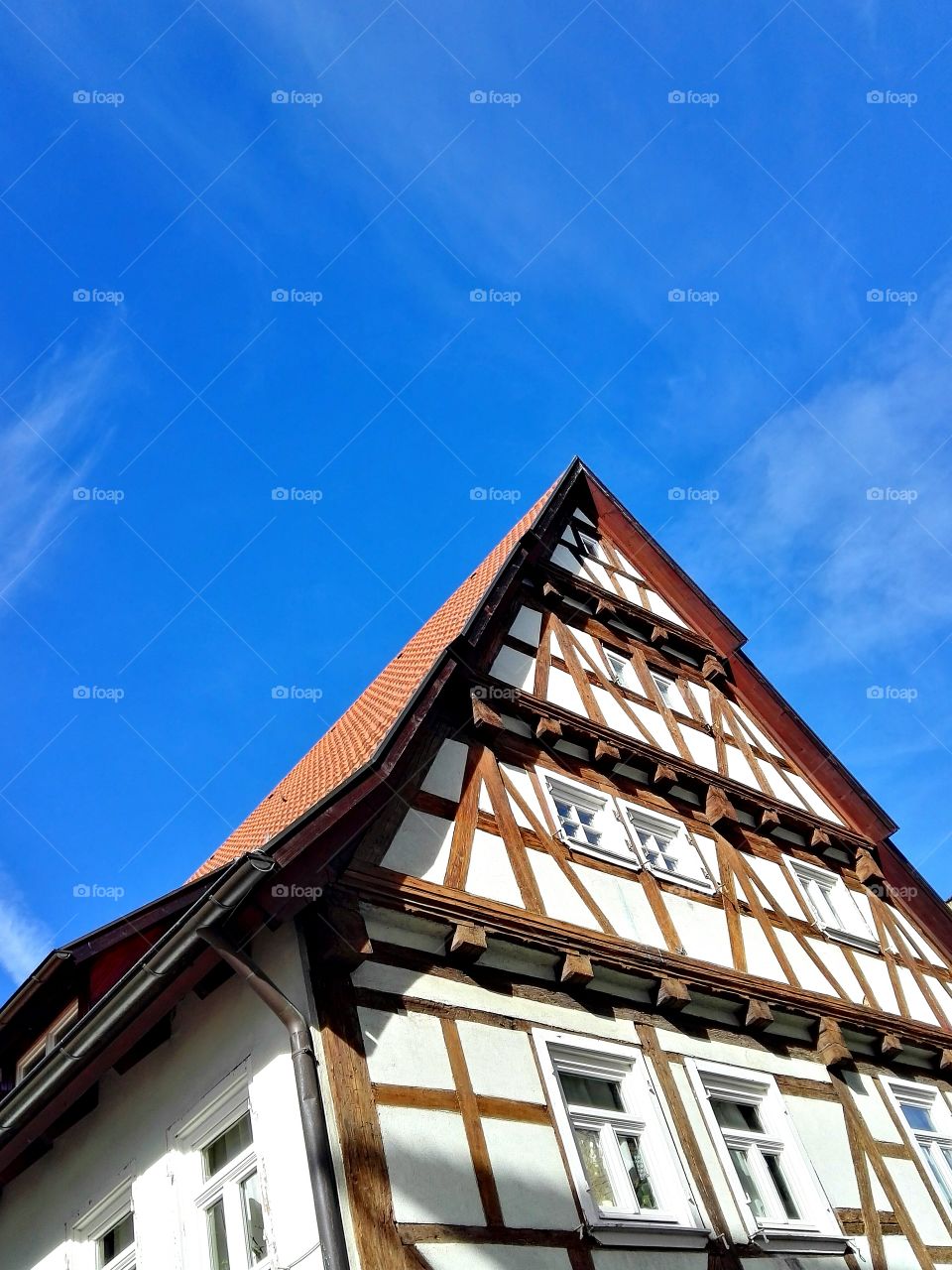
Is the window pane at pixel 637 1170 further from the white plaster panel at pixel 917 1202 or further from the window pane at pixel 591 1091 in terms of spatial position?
the white plaster panel at pixel 917 1202

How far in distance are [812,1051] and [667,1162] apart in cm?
278

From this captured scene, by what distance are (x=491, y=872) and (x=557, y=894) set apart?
727 mm

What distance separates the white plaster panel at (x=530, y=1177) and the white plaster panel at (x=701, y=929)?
307 cm

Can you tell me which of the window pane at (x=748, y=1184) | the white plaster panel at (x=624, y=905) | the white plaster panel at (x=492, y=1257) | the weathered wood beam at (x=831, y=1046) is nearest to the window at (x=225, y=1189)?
the white plaster panel at (x=492, y=1257)

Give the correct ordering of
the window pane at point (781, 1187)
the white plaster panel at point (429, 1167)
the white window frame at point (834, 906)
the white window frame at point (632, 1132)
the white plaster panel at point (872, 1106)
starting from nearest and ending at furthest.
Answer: the white plaster panel at point (429, 1167)
the white window frame at point (632, 1132)
the window pane at point (781, 1187)
the white plaster panel at point (872, 1106)
the white window frame at point (834, 906)

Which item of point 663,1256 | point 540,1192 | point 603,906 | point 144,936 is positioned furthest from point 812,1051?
point 144,936

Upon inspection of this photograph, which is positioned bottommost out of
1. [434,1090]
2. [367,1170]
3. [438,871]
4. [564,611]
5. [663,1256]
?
[663,1256]

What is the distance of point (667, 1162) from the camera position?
7.76 metres

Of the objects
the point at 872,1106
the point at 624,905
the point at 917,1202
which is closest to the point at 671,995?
the point at 624,905

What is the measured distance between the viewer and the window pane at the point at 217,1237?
21.9ft

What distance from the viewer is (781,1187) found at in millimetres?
8641

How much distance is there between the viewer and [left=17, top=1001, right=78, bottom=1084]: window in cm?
778

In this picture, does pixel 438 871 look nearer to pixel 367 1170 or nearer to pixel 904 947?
pixel 367 1170

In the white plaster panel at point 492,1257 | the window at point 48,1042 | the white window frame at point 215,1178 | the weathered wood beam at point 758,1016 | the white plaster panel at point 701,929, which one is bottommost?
the white plaster panel at point 492,1257
